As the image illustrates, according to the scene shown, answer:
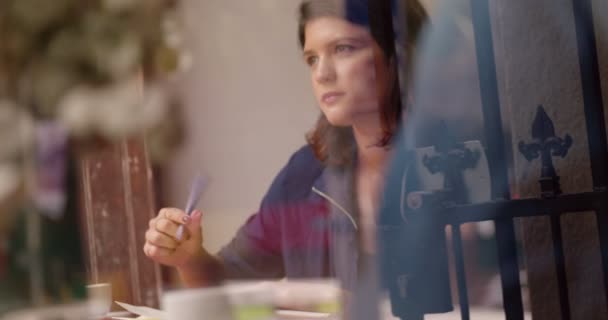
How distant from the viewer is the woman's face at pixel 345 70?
1.54 meters

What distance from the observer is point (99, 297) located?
116cm

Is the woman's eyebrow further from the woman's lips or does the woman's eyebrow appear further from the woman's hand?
the woman's hand

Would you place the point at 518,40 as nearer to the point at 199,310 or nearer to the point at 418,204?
the point at 418,204

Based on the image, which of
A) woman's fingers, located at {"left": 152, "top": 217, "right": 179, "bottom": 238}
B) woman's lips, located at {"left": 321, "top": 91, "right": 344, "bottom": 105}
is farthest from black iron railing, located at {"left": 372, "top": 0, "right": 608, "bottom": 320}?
woman's fingers, located at {"left": 152, "top": 217, "right": 179, "bottom": 238}

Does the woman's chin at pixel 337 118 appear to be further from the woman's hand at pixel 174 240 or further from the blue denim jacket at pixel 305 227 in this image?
the woman's hand at pixel 174 240

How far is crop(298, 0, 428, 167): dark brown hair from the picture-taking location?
1.57 meters

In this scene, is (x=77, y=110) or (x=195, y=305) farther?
(x=195, y=305)

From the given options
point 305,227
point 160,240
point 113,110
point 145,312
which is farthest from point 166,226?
point 305,227

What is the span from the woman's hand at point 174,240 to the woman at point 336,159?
14 centimetres

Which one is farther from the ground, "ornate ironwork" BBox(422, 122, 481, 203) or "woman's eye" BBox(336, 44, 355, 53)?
"woman's eye" BBox(336, 44, 355, 53)

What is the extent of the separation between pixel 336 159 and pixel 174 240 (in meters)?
0.40

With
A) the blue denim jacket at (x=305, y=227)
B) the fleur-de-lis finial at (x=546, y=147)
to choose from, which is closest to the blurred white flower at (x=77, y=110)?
the blue denim jacket at (x=305, y=227)

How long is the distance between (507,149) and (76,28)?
931 mm

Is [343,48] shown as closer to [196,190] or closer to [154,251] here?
[196,190]
